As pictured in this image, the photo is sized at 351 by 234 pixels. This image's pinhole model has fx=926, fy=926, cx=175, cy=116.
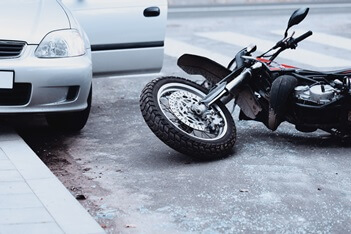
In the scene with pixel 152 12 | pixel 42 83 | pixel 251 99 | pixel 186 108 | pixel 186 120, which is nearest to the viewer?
pixel 186 120

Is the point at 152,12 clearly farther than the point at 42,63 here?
Yes

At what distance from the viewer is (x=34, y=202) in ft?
17.6

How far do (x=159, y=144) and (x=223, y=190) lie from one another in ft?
4.86

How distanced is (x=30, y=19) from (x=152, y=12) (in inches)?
69.4

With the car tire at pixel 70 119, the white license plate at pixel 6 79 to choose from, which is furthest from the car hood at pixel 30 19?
the car tire at pixel 70 119

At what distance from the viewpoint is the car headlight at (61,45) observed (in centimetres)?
720

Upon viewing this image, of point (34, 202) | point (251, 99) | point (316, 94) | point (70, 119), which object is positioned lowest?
point (70, 119)

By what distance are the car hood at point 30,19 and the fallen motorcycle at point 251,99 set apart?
3.28ft

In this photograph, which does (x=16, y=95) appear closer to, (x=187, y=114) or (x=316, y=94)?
(x=187, y=114)

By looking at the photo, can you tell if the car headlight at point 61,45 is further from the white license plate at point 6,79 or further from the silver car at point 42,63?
the white license plate at point 6,79

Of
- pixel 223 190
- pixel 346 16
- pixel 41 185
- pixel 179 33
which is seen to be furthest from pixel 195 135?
pixel 346 16

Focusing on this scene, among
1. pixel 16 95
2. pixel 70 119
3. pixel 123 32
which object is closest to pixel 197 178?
pixel 16 95

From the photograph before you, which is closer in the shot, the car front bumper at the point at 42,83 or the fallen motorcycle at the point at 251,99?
the fallen motorcycle at the point at 251,99

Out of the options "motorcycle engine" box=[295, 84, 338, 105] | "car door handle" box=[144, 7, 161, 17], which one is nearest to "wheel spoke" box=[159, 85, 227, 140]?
Answer: "motorcycle engine" box=[295, 84, 338, 105]
